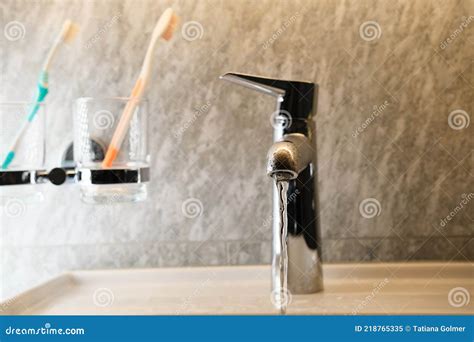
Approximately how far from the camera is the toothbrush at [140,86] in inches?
31.3

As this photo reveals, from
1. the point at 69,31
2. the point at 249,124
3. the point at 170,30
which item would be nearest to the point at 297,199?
the point at 249,124

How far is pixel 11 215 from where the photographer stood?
0.92 m

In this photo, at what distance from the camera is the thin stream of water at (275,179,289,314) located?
2.31 ft

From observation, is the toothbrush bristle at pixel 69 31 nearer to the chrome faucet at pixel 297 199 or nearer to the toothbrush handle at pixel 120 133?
the toothbrush handle at pixel 120 133

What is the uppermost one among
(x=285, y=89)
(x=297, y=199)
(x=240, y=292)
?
(x=285, y=89)

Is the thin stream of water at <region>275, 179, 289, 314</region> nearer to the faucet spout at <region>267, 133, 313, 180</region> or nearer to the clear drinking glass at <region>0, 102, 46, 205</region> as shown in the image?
the faucet spout at <region>267, 133, 313, 180</region>

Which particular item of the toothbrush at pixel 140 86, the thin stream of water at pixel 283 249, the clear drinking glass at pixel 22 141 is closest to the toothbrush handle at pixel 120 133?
the toothbrush at pixel 140 86

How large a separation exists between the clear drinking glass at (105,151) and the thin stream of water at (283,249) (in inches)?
7.9

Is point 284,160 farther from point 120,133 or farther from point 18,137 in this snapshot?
point 18,137

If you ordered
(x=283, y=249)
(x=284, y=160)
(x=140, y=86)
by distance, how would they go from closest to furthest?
(x=284, y=160)
(x=283, y=249)
(x=140, y=86)

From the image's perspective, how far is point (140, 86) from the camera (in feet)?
2.76

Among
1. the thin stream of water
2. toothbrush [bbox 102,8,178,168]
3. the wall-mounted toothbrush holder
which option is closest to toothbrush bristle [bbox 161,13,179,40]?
toothbrush [bbox 102,8,178,168]

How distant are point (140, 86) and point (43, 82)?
0.15 meters
